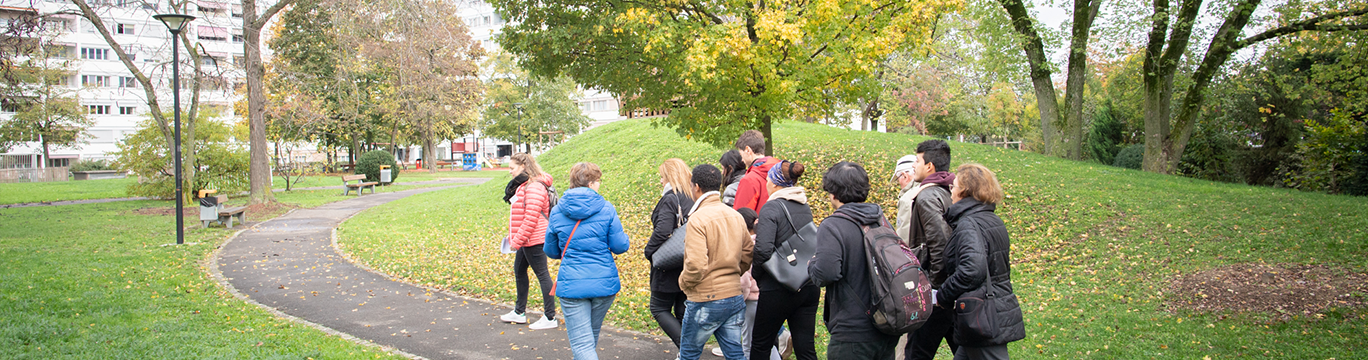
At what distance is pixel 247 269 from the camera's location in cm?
1005

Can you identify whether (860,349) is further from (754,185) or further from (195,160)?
(195,160)

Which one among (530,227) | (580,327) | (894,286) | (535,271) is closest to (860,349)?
(894,286)

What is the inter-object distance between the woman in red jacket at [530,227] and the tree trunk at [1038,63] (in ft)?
40.6

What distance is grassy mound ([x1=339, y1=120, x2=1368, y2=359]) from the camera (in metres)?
6.04

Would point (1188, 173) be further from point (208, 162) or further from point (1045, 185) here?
point (208, 162)

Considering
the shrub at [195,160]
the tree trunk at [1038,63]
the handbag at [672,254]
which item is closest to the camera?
the handbag at [672,254]

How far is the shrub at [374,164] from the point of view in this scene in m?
32.1

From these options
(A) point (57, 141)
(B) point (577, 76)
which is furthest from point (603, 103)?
(B) point (577, 76)

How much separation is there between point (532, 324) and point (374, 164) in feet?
93.5

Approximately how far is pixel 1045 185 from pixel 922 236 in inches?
400

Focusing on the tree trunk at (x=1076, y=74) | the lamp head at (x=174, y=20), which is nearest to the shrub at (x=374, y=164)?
the lamp head at (x=174, y=20)

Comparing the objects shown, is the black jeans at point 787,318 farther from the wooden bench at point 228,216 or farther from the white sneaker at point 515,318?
the wooden bench at point 228,216

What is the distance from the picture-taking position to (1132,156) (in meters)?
22.0

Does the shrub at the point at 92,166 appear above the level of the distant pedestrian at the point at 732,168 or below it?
below
